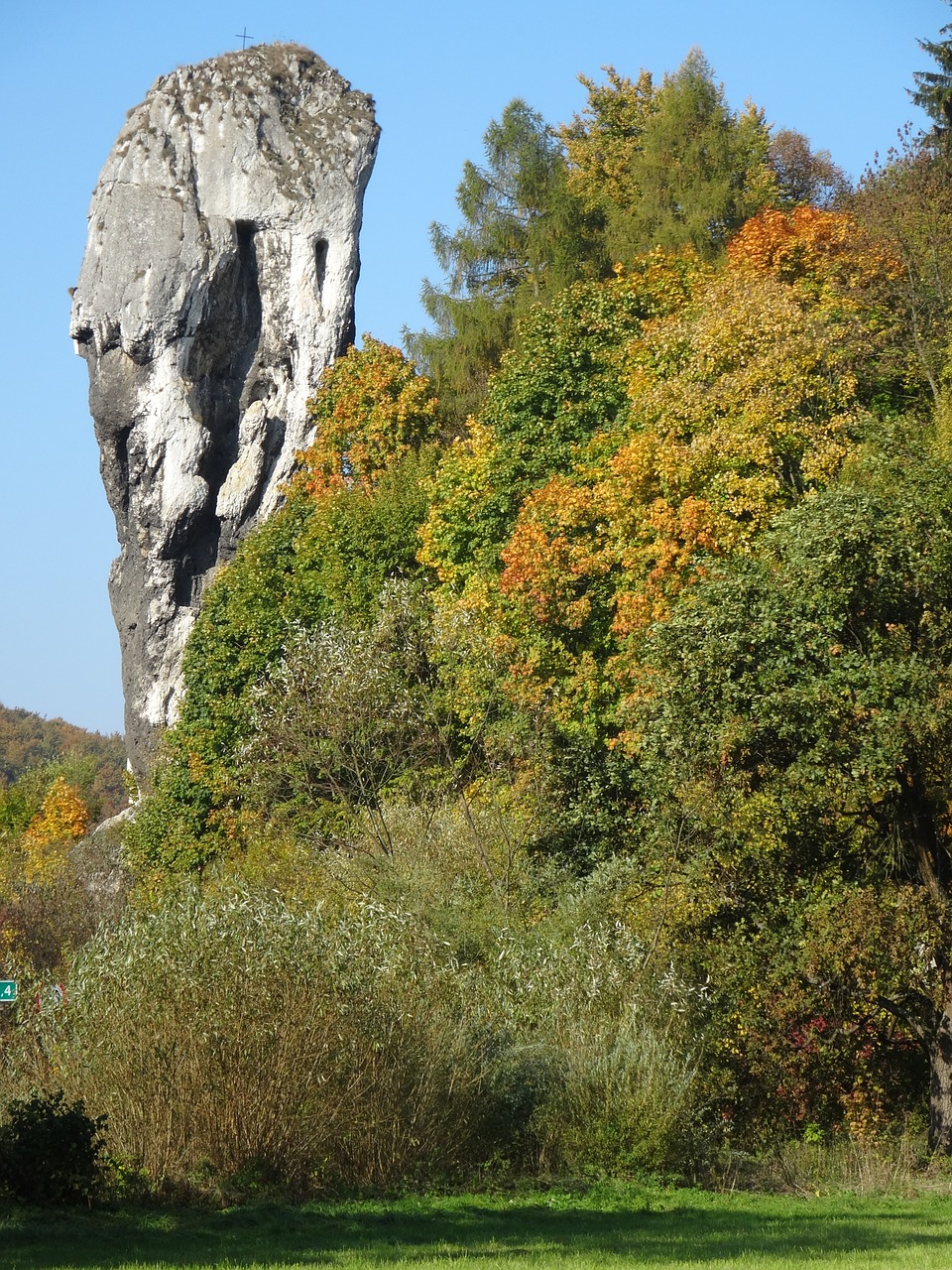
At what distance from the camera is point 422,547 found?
34.1 m

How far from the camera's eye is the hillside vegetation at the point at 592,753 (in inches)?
553

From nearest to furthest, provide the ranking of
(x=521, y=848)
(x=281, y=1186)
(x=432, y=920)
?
1. (x=281, y=1186)
2. (x=432, y=920)
3. (x=521, y=848)

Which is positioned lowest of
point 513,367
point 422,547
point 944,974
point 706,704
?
point 944,974

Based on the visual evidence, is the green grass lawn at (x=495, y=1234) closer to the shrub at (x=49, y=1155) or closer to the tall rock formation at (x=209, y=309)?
the shrub at (x=49, y=1155)

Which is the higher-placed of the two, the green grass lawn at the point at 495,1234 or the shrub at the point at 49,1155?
the shrub at the point at 49,1155

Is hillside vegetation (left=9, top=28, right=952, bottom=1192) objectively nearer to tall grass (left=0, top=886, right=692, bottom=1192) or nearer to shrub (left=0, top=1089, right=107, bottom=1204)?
tall grass (left=0, top=886, right=692, bottom=1192)

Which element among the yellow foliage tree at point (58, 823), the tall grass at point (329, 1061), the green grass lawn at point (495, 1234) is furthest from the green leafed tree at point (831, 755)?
the yellow foliage tree at point (58, 823)

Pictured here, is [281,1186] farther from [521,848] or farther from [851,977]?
[521,848]

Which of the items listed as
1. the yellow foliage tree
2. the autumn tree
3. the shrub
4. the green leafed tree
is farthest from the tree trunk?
the yellow foliage tree

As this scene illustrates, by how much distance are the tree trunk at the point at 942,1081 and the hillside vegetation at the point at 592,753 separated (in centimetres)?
7

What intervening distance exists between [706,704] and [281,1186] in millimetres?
7854

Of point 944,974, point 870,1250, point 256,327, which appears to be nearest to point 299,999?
point 870,1250

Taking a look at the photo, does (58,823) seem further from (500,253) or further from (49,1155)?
(49,1155)

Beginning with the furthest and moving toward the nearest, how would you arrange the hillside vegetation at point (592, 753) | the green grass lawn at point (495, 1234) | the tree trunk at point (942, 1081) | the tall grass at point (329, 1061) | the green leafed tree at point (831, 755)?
the tree trunk at point (942, 1081) < the green leafed tree at point (831, 755) < the hillside vegetation at point (592, 753) < the tall grass at point (329, 1061) < the green grass lawn at point (495, 1234)
